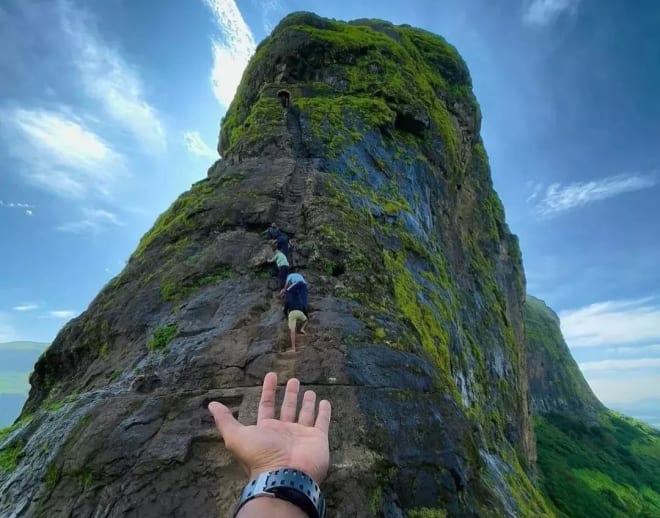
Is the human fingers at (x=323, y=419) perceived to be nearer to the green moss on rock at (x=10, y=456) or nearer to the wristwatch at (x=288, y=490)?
the wristwatch at (x=288, y=490)

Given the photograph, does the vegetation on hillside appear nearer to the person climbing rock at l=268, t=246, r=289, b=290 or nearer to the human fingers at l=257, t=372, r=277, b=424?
the person climbing rock at l=268, t=246, r=289, b=290

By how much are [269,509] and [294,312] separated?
5.21 meters

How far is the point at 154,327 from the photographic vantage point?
8.99 metres

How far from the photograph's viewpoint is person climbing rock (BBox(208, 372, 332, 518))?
2.51 metres

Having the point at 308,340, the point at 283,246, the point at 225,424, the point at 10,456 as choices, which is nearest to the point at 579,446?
the point at 283,246

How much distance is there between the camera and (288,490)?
2.56 metres

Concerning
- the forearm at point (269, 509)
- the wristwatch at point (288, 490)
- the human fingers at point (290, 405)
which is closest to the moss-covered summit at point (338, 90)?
the human fingers at point (290, 405)

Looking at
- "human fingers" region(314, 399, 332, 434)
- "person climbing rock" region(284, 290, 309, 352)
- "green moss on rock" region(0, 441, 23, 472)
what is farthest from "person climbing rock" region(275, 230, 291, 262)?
"human fingers" region(314, 399, 332, 434)

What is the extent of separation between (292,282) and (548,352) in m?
96.4

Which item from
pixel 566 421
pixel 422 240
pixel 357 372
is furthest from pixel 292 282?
pixel 566 421

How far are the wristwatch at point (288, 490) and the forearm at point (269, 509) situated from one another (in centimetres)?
2

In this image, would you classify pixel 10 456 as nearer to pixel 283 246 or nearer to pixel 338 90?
pixel 283 246

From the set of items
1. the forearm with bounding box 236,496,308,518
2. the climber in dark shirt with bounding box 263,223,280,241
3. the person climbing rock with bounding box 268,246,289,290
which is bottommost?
the forearm with bounding box 236,496,308,518

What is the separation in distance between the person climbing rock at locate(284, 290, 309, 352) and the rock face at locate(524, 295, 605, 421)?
80.7 meters
